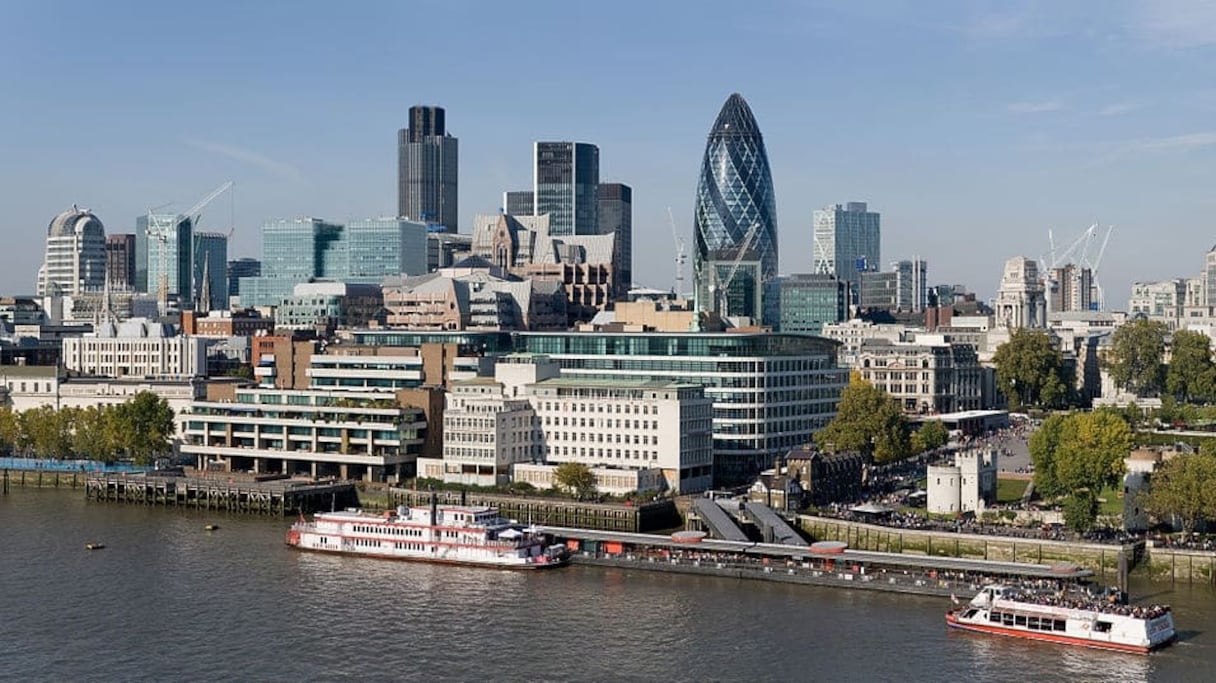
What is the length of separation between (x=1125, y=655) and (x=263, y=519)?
55.7m

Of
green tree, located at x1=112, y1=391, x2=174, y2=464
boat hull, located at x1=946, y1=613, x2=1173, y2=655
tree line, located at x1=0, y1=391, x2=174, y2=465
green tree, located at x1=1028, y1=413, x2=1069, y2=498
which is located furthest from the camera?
tree line, located at x1=0, y1=391, x2=174, y2=465

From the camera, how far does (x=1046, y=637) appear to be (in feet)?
217

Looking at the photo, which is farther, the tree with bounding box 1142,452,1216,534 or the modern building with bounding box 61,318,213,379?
the modern building with bounding box 61,318,213,379

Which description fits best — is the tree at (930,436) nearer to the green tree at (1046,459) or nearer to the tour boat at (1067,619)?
the green tree at (1046,459)

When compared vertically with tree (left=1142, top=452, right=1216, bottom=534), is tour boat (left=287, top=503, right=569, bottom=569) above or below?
below

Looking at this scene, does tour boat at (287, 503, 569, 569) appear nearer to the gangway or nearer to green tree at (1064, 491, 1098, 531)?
the gangway

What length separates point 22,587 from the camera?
7500 cm

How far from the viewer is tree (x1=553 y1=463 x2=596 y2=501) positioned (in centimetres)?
9825

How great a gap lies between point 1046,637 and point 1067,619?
1.14 metres

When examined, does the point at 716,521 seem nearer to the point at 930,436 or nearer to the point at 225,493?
the point at 225,493

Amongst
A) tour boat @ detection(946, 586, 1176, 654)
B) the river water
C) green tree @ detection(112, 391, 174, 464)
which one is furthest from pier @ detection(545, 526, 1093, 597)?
green tree @ detection(112, 391, 174, 464)

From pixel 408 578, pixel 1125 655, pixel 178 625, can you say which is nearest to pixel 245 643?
pixel 178 625

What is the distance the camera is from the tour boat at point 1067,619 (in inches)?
2514

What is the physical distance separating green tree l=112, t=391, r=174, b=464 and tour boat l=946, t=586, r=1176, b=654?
70.1 m
